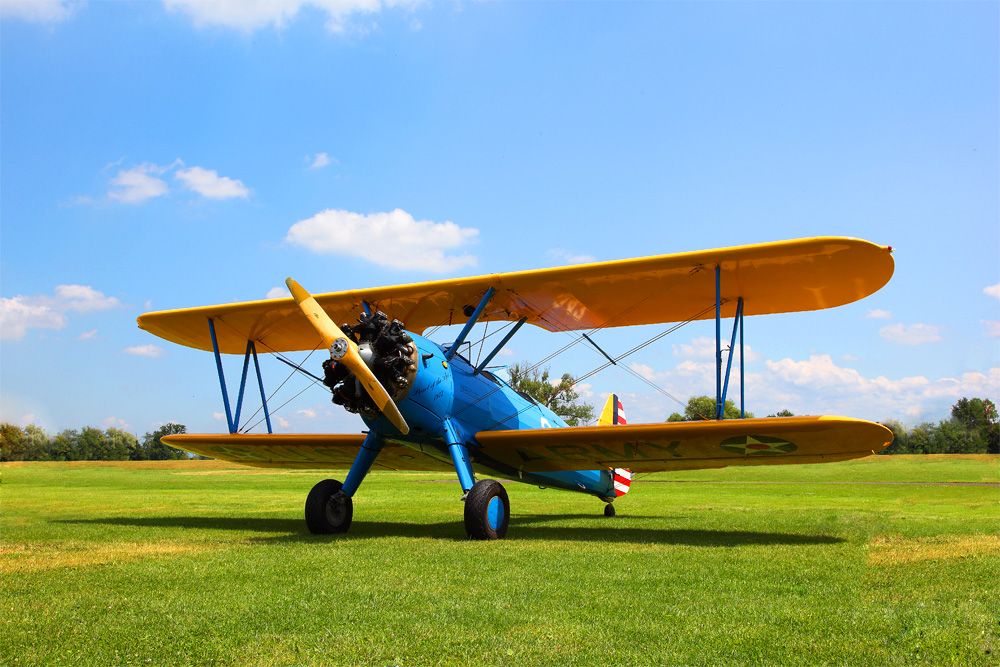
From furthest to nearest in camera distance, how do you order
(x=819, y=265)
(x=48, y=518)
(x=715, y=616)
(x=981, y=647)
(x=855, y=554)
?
(x=48, y=518) → (x=819, y=265) → (x=855, y=554) → (x=715, y=616) → (x=981, y=647)

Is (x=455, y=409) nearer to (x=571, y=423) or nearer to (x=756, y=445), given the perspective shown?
(x=756, y=445)

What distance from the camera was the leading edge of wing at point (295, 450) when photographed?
1204 centimetres

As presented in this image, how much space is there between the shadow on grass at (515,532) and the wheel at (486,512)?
0.31 m

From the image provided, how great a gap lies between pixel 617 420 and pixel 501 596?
12.4 metres

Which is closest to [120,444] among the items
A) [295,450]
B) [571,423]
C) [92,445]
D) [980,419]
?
[92,445]

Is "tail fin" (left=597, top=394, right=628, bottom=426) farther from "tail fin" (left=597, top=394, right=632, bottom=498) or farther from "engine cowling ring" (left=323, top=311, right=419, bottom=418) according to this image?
"engine cowling ring" (left=323, top=311, right=419, bottom=418)

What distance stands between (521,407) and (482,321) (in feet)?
5.17

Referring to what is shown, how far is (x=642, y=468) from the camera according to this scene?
1237cm

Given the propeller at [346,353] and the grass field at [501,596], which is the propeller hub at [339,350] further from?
the grass field at [501,596]

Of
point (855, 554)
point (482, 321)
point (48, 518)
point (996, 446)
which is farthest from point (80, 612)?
point (996, 446)

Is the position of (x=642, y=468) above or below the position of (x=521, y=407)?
below

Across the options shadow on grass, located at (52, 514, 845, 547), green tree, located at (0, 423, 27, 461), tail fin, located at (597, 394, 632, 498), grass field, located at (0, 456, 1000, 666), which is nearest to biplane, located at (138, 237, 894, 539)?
shadow on grass, located at (52, 514, 845, 547)

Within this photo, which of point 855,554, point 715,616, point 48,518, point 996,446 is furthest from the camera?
point 996,446

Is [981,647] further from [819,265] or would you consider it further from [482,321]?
[482,321]
